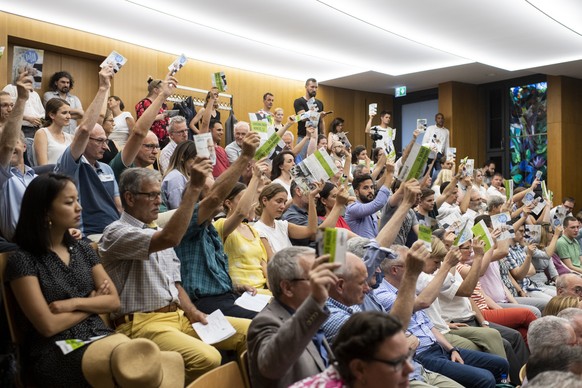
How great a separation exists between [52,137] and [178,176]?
0.95 m

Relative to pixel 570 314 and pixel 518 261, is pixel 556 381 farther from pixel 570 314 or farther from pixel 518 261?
pixel 518 261

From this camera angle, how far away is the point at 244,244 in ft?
12.1

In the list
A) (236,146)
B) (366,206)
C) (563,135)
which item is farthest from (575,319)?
(563,135)

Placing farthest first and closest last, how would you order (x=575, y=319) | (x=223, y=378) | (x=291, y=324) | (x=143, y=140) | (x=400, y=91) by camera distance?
(x=400, y=91) < (x=143, y=140) < (x=575, y=319) < (x=223, y=378) < (x=291, y=324)

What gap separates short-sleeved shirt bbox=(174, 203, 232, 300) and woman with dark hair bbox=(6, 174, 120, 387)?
664 mm

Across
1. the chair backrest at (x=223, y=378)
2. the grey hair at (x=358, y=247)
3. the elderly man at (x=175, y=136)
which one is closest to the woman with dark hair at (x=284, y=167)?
the elderly man at (x=175, y=136)

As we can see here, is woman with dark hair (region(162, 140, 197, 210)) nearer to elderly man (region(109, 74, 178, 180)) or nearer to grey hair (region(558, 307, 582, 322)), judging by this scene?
elderly man (region(109, 74, 178, 180))

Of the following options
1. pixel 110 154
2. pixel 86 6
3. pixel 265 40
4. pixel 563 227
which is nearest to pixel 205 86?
pixel 265 40

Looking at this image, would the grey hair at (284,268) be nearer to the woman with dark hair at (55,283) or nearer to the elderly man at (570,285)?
the woman with dark hair at (55,283)

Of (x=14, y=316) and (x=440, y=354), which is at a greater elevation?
(x=14, y=316)

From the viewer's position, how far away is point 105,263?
8.87 ft

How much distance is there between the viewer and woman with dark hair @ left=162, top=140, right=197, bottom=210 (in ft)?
12.7

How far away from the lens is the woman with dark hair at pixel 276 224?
403 cm

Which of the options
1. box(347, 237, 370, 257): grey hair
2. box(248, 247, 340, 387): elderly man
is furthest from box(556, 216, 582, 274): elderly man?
box(248, 247, 340, 387): elderly man
